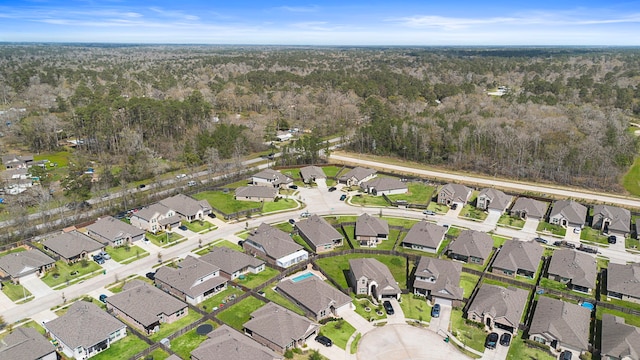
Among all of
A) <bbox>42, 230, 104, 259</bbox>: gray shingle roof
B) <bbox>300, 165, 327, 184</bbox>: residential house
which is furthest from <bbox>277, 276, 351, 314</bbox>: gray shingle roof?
<bbox>300, 165, 327, 184</bbox>: residential house

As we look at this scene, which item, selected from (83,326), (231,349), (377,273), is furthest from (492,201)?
(83,326)

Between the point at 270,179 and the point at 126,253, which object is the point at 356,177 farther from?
the point at 126,253

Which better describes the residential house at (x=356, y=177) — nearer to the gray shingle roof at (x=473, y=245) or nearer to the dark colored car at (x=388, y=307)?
the gray shingle roof at (x=473, y=245)

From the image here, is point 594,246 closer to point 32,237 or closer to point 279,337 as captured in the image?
point 279,337

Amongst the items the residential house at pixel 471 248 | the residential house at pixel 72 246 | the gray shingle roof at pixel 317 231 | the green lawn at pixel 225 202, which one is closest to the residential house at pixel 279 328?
the gray shingle roof at pixel 317 231

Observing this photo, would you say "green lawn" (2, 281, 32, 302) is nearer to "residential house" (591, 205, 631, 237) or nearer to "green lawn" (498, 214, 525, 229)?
"green lawn" (498, 214, 525, 229)

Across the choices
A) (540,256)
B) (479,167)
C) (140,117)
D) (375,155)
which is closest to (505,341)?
(540,256)
